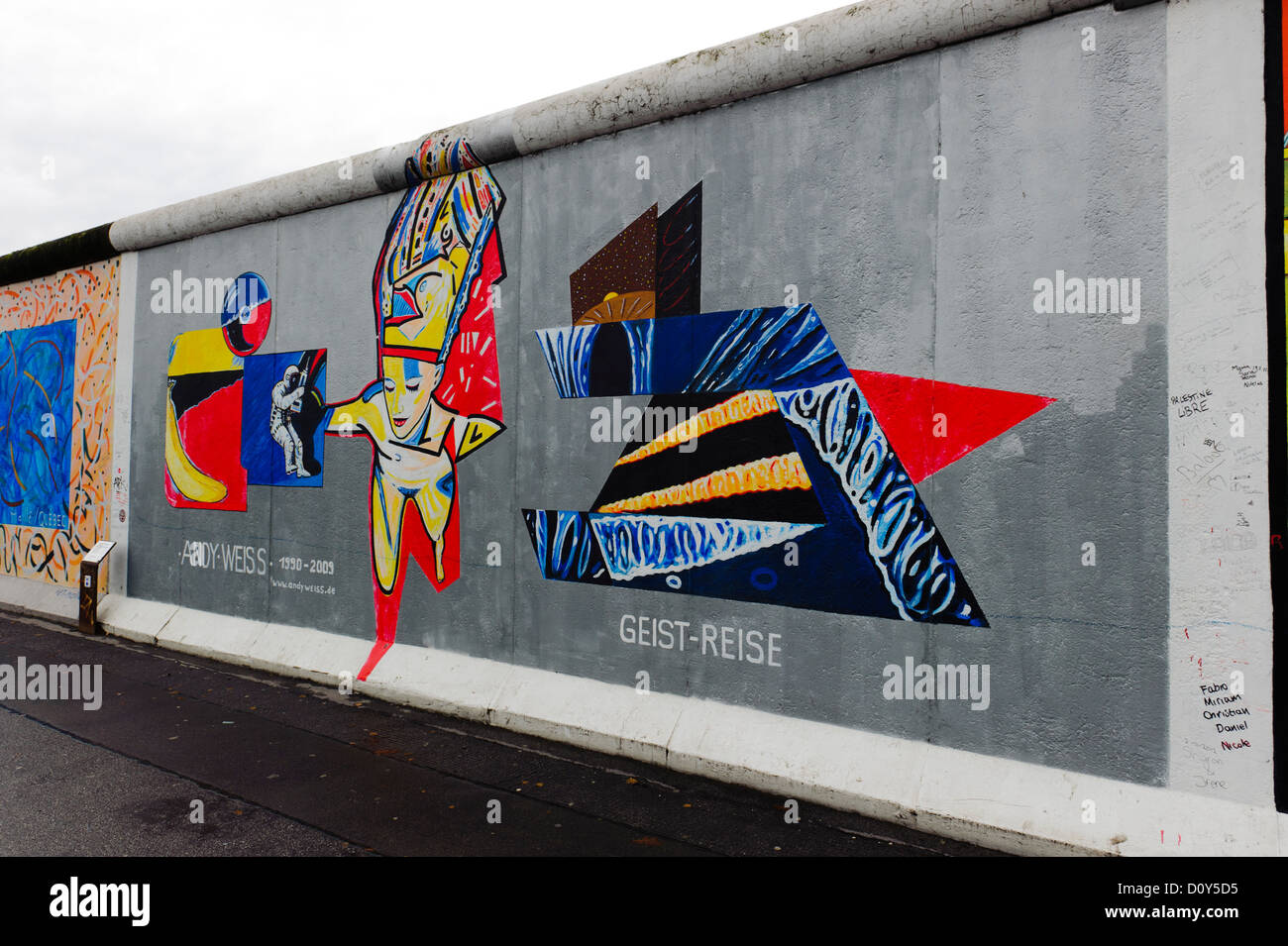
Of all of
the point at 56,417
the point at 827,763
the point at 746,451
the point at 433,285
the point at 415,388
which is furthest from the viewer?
the point at 56,417

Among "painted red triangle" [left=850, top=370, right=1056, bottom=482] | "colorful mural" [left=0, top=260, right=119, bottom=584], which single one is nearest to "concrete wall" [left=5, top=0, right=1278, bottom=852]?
"painted red triangle" [left=850, top=370, right=1056, bottom=482]

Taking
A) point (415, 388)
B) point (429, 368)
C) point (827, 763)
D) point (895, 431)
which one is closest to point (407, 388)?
point (415, 388)

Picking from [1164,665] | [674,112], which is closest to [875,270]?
[674,112]

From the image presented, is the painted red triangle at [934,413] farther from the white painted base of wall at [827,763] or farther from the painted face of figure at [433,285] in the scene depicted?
the painted face of figure at [433,285]

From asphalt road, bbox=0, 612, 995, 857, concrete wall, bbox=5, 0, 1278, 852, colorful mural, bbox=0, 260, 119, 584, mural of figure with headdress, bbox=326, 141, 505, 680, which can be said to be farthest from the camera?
colorful mural, bbox=0, 260, 119, 584

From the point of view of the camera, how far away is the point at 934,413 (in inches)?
197

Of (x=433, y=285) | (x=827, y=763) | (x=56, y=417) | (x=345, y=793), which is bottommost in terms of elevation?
(x=345, y=793)

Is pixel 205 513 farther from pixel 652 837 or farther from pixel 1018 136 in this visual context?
pixel 1018 136

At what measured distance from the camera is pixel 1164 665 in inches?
168

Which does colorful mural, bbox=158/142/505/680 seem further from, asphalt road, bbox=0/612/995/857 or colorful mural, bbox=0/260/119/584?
colorful mural, bbox=0/260/119/584

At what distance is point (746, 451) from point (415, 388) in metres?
3.52

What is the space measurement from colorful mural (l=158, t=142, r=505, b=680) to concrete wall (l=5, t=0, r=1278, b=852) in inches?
1.8

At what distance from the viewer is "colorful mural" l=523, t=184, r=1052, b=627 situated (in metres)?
5.05

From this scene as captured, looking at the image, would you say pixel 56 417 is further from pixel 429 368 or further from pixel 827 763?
pixel 827 763
